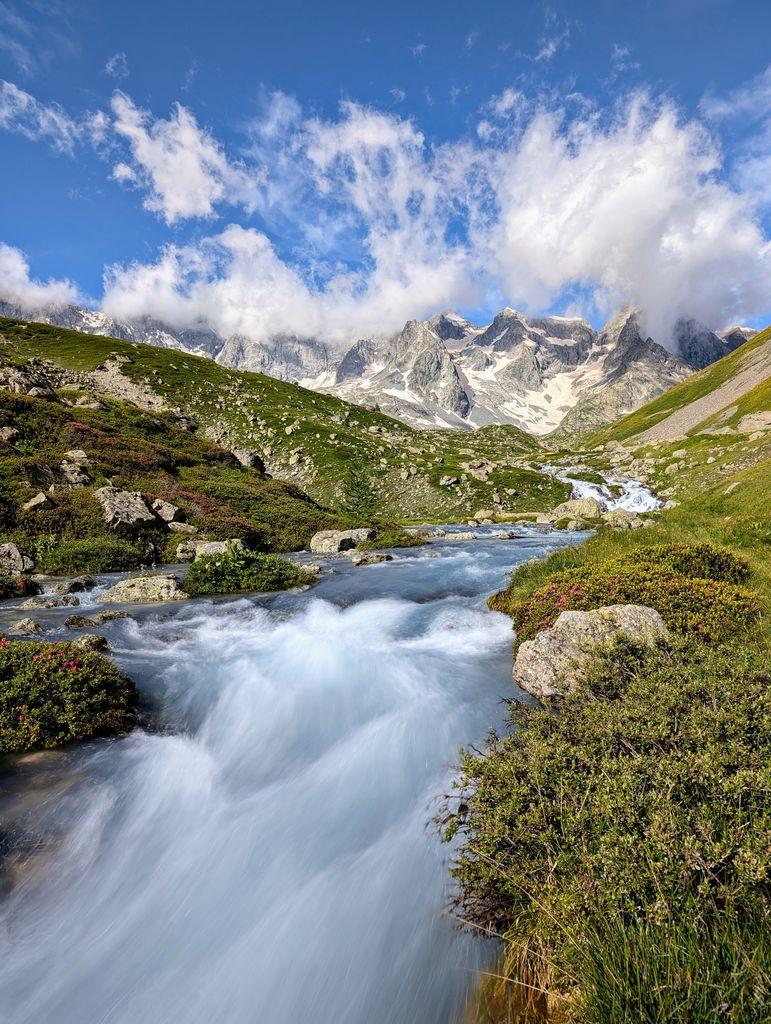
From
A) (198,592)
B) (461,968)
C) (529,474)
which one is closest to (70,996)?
(461,968)

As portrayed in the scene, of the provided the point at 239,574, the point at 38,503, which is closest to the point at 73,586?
the point at 239,574

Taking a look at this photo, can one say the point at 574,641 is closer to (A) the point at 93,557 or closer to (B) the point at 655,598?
(B) the point at 655,598

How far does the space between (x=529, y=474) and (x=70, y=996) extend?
88847 mm

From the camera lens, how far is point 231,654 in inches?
549

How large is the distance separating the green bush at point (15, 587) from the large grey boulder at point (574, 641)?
23636mm

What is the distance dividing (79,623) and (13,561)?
41.4 feet

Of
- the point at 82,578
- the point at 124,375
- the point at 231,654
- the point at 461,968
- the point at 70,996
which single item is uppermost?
the point at 124,375

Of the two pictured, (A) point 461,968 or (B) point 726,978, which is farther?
(A) point 461,968

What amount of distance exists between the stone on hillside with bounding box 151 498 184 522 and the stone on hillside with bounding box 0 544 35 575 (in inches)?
354

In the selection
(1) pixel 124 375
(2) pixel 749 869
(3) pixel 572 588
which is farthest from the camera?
(1) pixel 124 375

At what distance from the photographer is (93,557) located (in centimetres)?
2659

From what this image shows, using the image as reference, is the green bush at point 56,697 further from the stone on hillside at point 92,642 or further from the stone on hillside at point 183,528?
the stone on hillside at point 183,528

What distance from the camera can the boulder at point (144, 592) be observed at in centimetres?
2038

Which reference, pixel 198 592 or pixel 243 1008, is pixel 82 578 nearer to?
pixel 198 592
